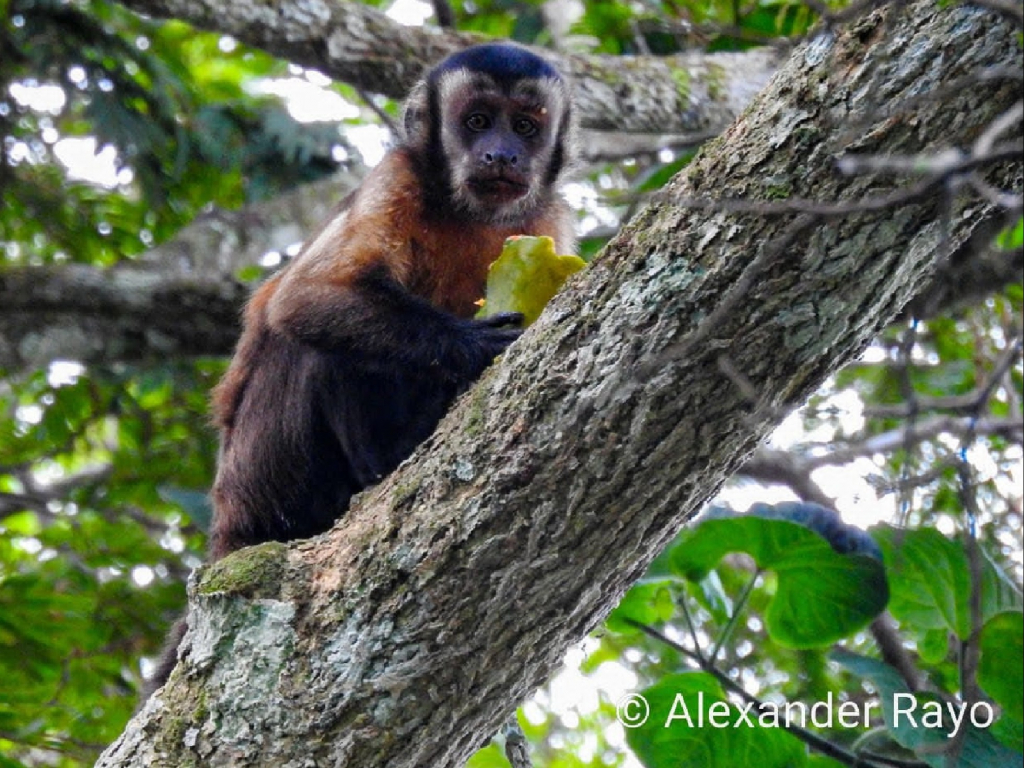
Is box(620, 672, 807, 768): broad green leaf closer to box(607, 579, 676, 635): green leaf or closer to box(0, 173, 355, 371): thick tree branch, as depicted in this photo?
box(607, 579, 676, 635): green leaf

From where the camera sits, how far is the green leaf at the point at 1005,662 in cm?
586

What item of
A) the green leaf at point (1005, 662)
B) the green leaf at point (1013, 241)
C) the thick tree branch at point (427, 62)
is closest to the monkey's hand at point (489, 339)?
the green leaf at point (1005, 662)

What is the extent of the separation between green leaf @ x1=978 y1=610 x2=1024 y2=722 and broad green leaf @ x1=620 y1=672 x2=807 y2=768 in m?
0.97

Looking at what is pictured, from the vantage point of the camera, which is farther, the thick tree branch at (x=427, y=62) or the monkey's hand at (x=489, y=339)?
the thick tree branch at (x=427, y=62)

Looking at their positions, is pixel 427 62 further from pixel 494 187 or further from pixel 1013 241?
pixel 1013 241

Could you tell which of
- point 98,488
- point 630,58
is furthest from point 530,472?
point 98,488

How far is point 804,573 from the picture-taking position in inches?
233

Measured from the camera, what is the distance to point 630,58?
849 centimetres

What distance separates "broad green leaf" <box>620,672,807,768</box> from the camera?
5.70 m

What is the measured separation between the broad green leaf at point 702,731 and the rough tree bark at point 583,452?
69.2 inches

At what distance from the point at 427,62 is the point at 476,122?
5.33 feet

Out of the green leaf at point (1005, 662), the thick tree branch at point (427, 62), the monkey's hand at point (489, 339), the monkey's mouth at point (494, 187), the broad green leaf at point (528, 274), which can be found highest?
the thick tree branch at point (427, 62)

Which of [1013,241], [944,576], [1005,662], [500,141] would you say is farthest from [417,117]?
[1013,241]

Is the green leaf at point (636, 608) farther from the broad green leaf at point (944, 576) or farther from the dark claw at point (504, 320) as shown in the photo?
the dark claw at point (504, 320)
